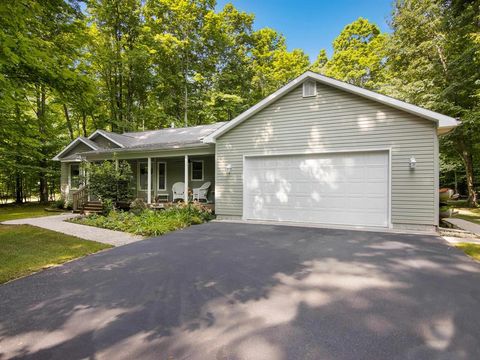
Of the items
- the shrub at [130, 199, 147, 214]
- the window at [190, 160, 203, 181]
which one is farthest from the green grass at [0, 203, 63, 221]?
the window at [190, 160, 203, 181]

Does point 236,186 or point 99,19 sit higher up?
point 99,19

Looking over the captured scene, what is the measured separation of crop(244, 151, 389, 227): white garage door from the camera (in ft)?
26.5

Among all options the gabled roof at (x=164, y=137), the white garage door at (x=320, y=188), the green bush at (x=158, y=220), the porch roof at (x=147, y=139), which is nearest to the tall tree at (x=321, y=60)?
the gabled roof at (x=164, y=137)

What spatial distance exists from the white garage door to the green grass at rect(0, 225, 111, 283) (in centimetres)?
526

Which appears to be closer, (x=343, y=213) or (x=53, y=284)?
(x=53, y=284)

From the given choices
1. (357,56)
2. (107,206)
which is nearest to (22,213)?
(107,206)

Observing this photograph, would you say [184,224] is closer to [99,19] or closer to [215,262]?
[215,262]

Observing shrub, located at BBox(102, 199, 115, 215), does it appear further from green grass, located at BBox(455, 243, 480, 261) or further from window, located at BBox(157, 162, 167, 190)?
green grass, located at BBox(455, 243, 480, 261)

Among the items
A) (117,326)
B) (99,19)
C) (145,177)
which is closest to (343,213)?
(117,326)

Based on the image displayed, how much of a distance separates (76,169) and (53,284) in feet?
48.1

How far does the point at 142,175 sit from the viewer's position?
14.9 metres

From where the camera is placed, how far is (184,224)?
9.01m

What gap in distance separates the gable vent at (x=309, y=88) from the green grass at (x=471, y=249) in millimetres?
5734

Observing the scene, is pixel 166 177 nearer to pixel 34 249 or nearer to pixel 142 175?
pixel 142 175
